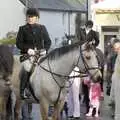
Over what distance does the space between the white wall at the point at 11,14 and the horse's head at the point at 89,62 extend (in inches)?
583

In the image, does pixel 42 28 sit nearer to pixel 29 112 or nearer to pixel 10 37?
pixel 29 112

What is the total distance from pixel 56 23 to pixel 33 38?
17810mm

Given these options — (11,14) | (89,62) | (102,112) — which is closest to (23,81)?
(89,62)

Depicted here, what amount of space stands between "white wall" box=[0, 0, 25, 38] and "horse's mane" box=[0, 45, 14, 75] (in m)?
13.7

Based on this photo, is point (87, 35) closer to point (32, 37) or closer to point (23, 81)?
point (32, 37)

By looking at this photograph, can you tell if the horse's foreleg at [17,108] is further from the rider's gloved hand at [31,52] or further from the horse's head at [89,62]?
the horse's head at [89,62]

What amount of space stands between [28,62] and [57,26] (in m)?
18.3

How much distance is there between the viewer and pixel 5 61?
33.1 ft

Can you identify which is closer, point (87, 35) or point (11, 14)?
point (87, 35)

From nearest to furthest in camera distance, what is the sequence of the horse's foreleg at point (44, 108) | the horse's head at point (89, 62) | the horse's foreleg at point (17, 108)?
the horse's head at point (89, 62)
the horse's foreleg at point (44, 108)
the horse's foreleg at point (17, 108)

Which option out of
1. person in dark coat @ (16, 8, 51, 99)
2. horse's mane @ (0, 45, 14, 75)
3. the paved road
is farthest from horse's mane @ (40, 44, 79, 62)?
the paved road

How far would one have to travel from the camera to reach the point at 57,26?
1114 inches

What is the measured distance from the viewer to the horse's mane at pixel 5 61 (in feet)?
32.9

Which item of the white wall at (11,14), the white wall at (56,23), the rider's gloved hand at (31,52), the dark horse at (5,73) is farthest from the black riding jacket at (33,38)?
the white wall at (56,23)
